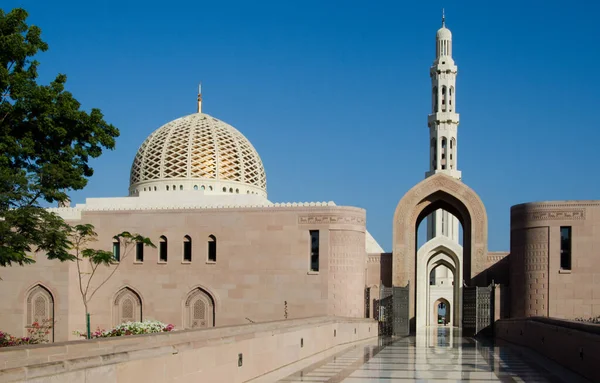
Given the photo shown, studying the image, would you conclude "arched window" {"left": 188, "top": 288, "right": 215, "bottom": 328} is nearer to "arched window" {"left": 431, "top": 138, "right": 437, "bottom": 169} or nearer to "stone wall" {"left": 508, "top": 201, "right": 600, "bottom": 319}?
"stone wall" {"left": 508, "top": 201, "right": 600, "bottom": 319}

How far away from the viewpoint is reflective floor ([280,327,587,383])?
10.5 metres

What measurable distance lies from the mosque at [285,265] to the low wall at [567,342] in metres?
5.73

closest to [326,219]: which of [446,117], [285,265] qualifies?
[285,265]

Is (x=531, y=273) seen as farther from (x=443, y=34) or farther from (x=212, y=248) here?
(x=443, y=34)

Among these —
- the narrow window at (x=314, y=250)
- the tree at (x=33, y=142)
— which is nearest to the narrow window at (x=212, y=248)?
the narrow window at (x=314, y=250)

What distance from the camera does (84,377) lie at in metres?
5.98

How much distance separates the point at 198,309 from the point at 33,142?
35.9 feet

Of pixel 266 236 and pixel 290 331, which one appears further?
pixel 266 236

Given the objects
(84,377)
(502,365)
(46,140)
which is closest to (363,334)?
(502,365)

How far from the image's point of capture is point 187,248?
25.5m

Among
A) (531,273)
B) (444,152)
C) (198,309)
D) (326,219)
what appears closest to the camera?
(531,273)

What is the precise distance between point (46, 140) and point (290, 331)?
7.32 metres

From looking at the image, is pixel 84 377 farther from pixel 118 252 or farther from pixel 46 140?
pixel 118 252

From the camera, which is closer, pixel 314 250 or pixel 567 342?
pixel 567 342
